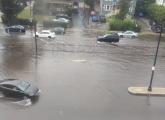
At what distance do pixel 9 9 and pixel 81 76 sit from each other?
4121 centimetres

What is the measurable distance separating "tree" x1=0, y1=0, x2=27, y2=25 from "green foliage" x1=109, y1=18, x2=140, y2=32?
1783cm

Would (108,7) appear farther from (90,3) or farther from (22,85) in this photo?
(22,85)

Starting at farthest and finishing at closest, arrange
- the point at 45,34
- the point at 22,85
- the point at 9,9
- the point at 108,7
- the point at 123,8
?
the point at 108,7
the point at 123,8
the point at 9,9
the point at 45,34
the point at 22,85

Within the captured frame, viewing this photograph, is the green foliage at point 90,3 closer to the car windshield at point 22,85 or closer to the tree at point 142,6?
the tree at point 142,6

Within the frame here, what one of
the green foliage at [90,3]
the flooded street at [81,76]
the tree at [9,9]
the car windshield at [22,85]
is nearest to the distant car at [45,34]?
the flooded street at [81,76]

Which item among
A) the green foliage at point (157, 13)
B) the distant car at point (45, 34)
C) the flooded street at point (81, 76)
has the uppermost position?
the green foliage at point (157, 13)

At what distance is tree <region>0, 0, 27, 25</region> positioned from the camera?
Answer: 78.6 metres

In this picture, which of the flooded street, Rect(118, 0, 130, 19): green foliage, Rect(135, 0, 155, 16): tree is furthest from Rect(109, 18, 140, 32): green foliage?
the flooded street

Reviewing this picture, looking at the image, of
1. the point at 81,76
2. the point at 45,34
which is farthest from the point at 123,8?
the point at 81,76

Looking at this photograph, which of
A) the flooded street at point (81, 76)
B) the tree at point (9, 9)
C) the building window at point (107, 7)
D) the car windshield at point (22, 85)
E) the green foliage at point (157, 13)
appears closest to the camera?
the flooded street at point (81, 76)

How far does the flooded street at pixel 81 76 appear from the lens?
31.2 meters

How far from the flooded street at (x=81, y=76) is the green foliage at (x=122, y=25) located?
16.0m

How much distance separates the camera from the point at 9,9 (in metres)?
78.7

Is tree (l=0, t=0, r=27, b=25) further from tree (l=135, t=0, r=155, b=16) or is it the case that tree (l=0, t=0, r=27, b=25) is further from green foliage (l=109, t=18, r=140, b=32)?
tree (l=135, t=0, r=155, b=16)
